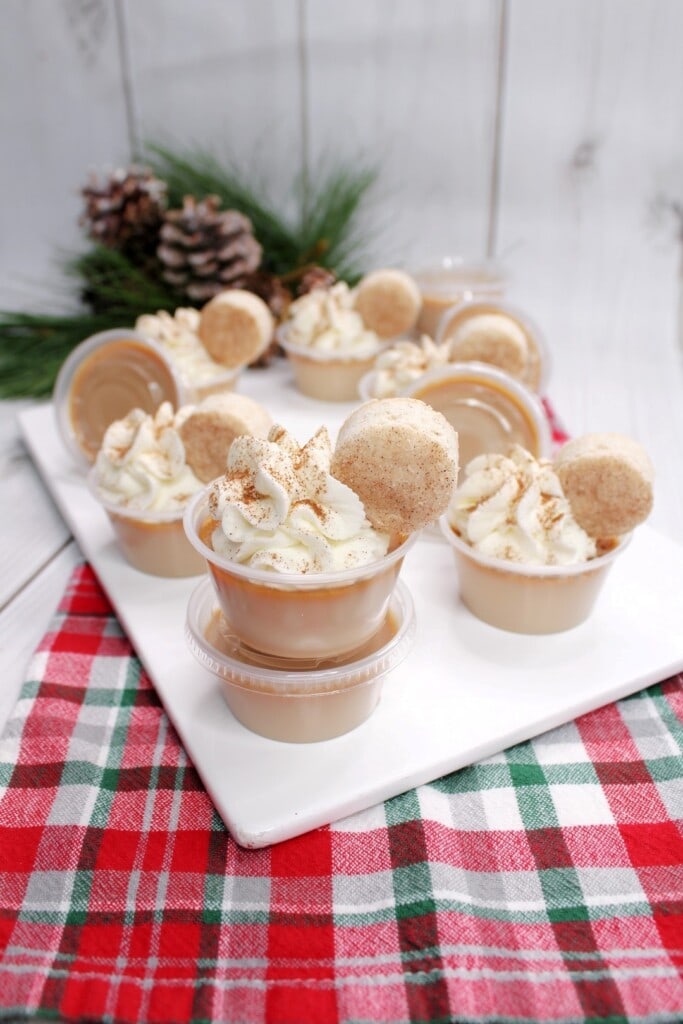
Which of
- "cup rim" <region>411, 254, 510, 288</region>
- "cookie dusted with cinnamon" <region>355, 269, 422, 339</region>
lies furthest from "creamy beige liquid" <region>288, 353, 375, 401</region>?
"cup rim" <region>411, 254, 510, 288</region>

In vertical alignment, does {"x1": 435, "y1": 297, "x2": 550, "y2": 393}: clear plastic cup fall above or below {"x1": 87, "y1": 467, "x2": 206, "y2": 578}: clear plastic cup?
Answer: above

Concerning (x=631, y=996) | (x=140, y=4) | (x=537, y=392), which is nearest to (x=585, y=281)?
(x=537, y=392)

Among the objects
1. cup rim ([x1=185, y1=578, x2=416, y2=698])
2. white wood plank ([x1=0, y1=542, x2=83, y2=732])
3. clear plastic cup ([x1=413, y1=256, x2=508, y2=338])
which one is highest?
clear plastic cup ([x1=413, y1=256, x2=508, y2=338])

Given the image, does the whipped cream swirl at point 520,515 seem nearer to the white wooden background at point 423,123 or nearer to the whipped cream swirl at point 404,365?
the whipped cream swirl at point 404,365

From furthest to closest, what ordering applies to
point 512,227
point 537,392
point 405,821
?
point 512,227, point 537,392, point 405,821

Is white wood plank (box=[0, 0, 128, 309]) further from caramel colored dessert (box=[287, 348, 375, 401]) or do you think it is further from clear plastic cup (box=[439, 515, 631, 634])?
clear plastic cup (box=[439, 515, 631, 634])

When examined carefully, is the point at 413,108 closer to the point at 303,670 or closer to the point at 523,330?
the point at 523,330

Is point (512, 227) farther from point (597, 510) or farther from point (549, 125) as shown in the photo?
Answer: point (597, 510)
